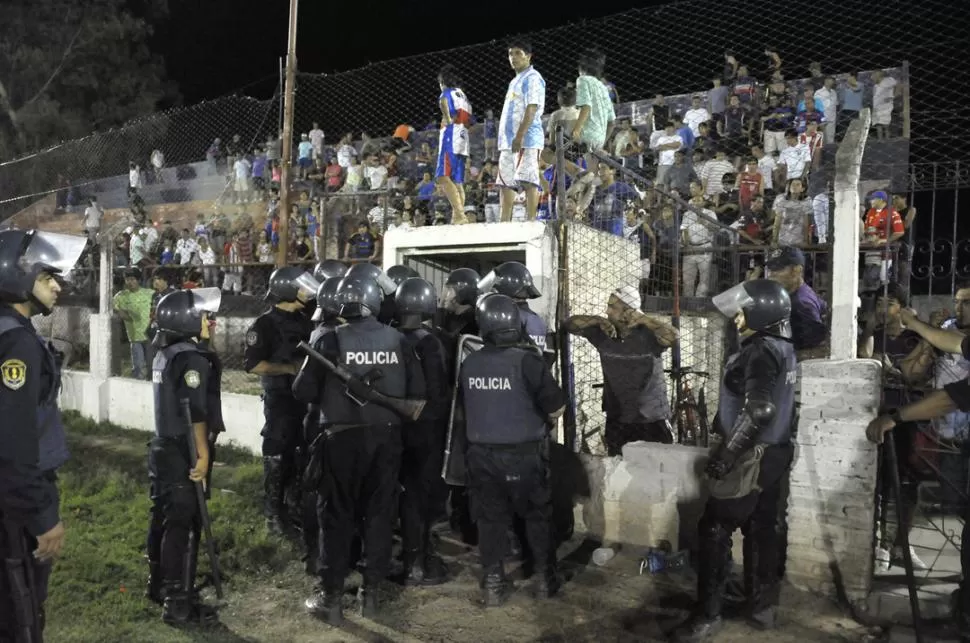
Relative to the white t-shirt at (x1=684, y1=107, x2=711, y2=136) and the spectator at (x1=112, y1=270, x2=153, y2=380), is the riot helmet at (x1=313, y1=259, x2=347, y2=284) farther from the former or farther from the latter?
the white t-shirt at (x1=684, y1=107, x2=711, y2=136)

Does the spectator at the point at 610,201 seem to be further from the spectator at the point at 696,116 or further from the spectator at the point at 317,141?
the spectator at the point at 317,141

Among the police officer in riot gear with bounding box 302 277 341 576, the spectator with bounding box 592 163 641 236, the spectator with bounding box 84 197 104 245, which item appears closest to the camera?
the police officer in riot gear with bounding box 302 277 341 576

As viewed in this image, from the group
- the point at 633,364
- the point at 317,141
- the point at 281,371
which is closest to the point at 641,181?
the point at 633,364

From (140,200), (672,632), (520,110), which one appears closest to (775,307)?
(672,632)

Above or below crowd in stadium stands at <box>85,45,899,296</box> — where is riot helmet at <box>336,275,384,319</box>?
below

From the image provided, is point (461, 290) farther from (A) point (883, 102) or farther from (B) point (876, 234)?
(A) point (883, 102)

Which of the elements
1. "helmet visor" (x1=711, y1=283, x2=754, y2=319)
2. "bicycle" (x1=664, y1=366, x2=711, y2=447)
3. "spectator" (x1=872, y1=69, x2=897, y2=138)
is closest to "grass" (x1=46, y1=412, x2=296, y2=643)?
"helmet visor" (x1=711, y1=283, x2=754, y2=319)

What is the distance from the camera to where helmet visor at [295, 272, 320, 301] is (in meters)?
5.87

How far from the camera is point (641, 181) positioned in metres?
7.18

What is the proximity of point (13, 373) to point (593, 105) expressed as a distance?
5.93m

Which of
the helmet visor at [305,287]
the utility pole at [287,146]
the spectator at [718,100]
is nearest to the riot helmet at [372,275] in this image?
the helmet visor at [305,287]

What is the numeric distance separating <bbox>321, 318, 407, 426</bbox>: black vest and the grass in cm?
139

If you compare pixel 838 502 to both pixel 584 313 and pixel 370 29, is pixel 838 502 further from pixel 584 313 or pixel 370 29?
pixel 370 29

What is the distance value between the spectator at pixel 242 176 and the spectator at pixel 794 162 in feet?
34.9
